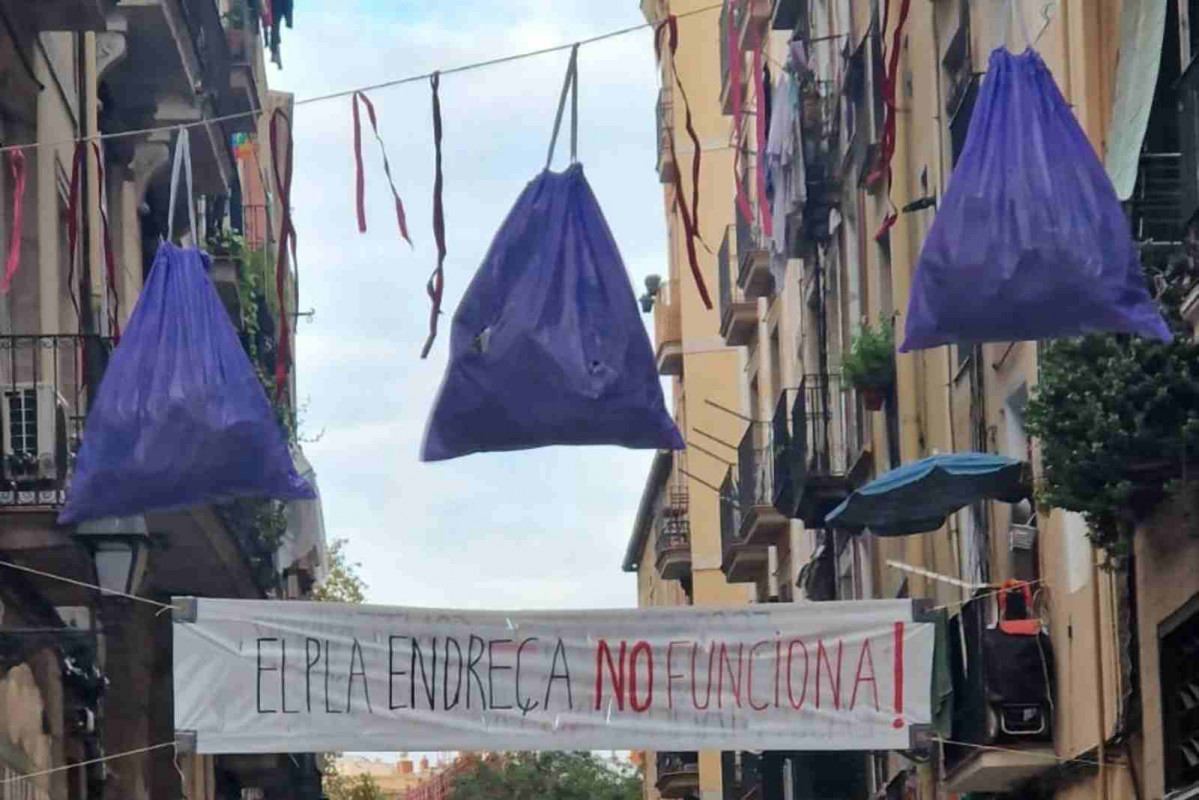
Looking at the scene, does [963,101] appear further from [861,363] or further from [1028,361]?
[861,363]

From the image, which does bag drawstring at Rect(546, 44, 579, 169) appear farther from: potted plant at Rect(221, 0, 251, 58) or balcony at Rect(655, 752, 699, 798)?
balcony at Rect(655, 752, 699, 798)

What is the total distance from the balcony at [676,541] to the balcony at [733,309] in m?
8.86

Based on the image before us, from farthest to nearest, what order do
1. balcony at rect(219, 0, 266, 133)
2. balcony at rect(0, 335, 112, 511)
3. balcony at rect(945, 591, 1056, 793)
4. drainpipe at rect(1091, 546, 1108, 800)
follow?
1. balcony at rect(219, 0, 266, 133)
2. balcony at rect(945, 591, 1056, 793)
3. balcony at rect(0, 335, 112, 511)
4. drainpipe at rect(1091, 546, 1108, 800)

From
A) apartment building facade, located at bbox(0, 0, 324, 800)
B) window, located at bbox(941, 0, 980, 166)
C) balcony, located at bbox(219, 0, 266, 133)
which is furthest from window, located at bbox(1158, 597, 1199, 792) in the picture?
balcony, located at bbox(219, 0, 266, 133)

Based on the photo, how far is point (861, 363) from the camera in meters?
25.5

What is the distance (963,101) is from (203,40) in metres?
8.72

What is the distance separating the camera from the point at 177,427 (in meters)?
15.0

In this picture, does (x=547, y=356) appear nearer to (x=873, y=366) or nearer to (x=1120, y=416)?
(x=1120, y=416)

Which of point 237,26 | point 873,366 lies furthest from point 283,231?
point 237,26

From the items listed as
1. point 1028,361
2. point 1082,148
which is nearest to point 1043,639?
point 1028,361

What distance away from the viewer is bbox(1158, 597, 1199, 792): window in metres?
15.6

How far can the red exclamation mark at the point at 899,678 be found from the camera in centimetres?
1509

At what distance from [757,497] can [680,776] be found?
60.8 ft

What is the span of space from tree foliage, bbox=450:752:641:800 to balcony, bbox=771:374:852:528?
42688mm
